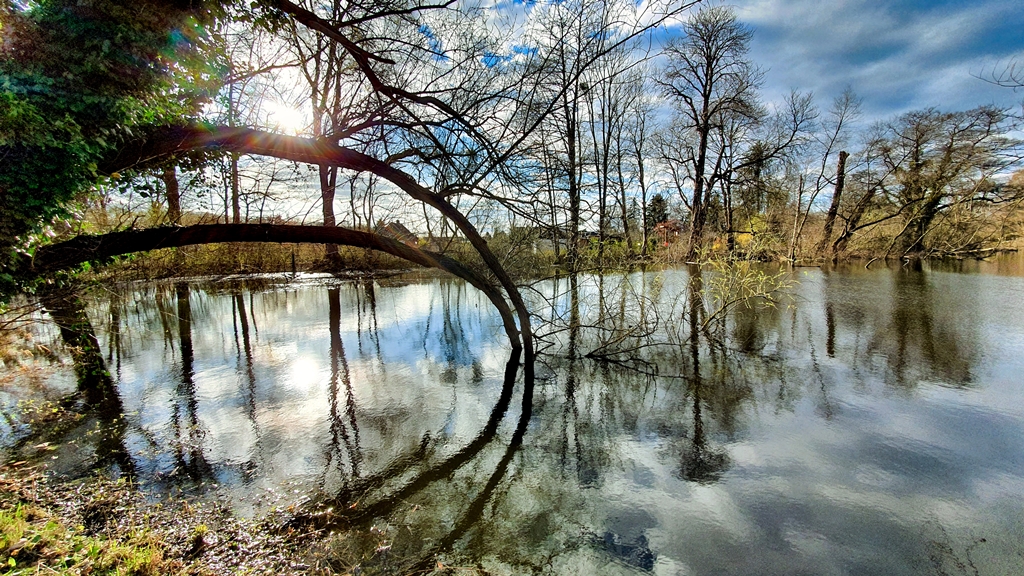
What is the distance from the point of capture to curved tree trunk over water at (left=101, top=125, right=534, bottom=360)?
360 centimetres

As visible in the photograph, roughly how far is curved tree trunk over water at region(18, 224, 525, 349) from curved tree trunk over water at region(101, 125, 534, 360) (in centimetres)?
25

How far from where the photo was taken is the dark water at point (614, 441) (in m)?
3.00

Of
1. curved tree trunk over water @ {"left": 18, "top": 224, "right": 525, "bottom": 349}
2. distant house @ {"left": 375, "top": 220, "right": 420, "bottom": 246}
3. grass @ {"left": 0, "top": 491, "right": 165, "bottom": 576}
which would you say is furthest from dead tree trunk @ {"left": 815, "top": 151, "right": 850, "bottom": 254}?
grass @ {"left": 0, "top": 491, "right": 165, "bottom": 576}

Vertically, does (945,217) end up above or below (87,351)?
above

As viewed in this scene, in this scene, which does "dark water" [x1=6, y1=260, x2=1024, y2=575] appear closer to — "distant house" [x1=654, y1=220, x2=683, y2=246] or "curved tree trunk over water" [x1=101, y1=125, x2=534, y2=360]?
"curved tree trunk over water" [x1=101, y1=125, x2=534, y2=360]

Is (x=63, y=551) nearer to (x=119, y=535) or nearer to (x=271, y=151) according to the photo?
(x=119, y=535)

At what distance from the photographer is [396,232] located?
536 centimetres

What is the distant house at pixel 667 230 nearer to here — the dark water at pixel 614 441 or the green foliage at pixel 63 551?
the dark water at pixel 614 441

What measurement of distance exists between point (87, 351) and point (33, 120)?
5.10m

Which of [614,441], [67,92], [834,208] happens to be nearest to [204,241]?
[67,92]

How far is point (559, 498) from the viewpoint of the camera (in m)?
3.49

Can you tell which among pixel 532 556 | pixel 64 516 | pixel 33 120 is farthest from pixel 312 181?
pixel 532 556

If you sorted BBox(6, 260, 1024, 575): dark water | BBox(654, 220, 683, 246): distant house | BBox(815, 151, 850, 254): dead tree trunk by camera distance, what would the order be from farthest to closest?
BBox(654, 220, 683, 246): distant house
BBox(815, 151, 850, 254): dead tree trunk
BBox(6, 260, 1024, 575): dark water

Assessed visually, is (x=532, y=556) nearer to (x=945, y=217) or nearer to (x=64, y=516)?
(x=64, y=516)
